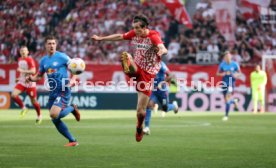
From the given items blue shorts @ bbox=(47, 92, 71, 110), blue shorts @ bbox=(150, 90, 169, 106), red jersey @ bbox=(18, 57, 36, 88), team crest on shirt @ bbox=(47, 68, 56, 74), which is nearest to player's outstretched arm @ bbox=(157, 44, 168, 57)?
blue shorts @ bbox=(47, 92, 71, 110)

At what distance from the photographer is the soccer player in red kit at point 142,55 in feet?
47.8

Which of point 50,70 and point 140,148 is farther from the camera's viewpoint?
point 50,70

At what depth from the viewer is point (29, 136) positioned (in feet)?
58.0

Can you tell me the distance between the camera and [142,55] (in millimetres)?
14805

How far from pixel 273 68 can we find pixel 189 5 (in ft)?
19.0

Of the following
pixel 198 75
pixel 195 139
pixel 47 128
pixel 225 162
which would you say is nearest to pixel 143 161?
pixel 225 162

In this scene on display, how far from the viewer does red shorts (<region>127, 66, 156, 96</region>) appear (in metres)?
14.9

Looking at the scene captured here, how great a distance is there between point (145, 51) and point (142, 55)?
→ 4.1 inches

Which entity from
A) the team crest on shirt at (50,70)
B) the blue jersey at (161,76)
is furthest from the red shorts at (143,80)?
the blue jersey at (161,76)

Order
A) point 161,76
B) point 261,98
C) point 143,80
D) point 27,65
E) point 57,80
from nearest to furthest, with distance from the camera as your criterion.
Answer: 1. point 143,80
2. point 57,80
3. point 161,76
4. point 27,65
5. point 261,98

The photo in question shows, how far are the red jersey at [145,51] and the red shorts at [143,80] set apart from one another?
0.25 feet

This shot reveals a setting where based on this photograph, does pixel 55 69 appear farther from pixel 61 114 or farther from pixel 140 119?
pixel 140 119

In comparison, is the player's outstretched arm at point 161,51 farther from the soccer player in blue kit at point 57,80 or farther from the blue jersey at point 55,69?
the blue jersey at point 55,69

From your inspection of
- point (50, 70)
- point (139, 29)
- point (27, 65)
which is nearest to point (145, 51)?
point (139, 29)
